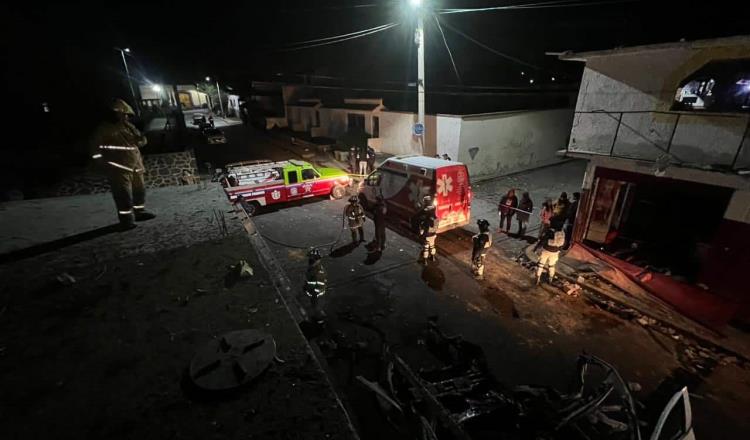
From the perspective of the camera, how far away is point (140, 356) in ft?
11.2

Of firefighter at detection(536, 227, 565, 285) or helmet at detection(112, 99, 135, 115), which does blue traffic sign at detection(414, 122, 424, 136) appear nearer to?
firefighter at detection(536, 227, 565, 285)

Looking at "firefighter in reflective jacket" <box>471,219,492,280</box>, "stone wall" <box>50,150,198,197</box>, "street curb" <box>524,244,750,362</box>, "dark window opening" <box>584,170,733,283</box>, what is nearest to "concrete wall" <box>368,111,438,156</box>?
"dark window opening" <box>584,170,733,283</box>

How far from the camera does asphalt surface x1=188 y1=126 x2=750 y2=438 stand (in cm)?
512

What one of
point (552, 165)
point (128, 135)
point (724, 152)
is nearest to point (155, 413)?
point (128, 135)

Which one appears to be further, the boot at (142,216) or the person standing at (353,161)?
the person standing at (353,161)

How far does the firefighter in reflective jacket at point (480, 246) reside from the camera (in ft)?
25.6

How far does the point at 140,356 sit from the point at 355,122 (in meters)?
21.8

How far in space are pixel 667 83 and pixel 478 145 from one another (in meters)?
8.56

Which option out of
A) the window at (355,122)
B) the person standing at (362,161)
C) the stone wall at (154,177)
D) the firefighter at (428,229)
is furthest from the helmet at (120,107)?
the window at (355,122)

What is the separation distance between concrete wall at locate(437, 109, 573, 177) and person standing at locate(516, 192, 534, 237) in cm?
564

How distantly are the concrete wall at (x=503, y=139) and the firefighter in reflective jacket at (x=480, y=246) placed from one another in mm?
8207

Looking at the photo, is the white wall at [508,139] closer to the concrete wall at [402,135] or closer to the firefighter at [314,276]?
the concrete wall at [402,135]

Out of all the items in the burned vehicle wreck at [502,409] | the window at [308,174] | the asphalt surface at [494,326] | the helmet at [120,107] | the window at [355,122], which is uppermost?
the helmet at [120,107]

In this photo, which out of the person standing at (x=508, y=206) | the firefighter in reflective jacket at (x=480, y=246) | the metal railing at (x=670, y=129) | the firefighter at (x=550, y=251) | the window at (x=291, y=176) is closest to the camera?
the metal railing at (x=670, y=129)
